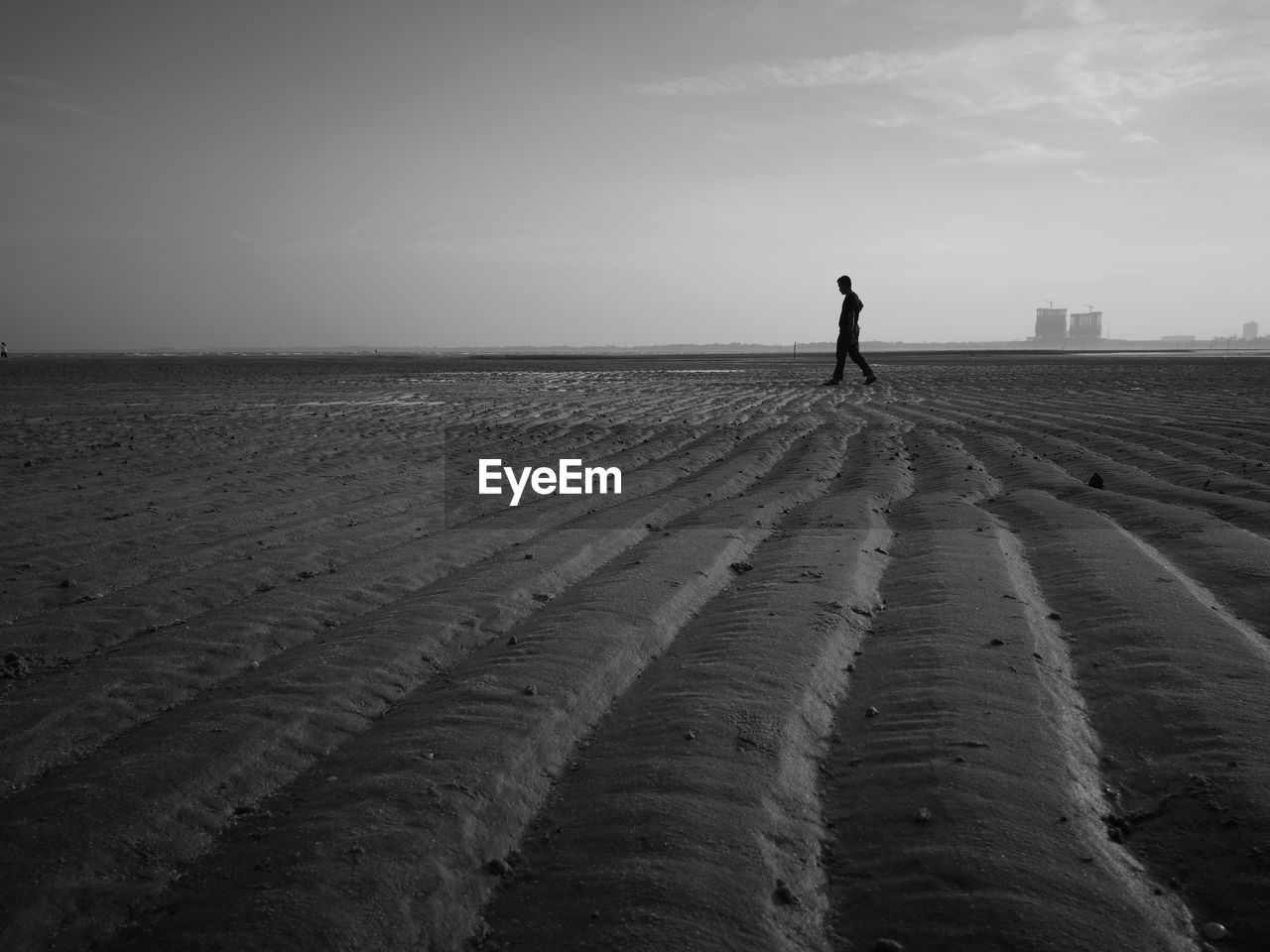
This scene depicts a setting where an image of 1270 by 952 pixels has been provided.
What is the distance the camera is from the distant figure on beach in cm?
1468

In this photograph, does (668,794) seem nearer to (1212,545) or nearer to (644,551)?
(644,551)

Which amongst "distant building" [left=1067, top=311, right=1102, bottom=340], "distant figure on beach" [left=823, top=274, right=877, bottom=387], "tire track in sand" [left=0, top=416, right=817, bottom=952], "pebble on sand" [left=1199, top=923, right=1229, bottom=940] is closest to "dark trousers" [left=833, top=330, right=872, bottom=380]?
"distant figure on beach" [left=823, top=274, right=877, bottom=387]

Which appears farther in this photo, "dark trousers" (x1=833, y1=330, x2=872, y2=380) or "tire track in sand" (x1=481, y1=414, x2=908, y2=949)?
"dark trousers" (x1=833, y1=330, x2=872, y2=380)

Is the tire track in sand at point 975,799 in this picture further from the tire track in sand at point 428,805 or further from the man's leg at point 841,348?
the man's leg at point 841,348

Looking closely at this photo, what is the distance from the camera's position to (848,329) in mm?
14805

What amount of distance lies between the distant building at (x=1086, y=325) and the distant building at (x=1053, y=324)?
7.00 feet

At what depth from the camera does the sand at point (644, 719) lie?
1.48m

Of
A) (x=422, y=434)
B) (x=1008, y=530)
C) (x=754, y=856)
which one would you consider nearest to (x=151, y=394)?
(x=422, y=434)

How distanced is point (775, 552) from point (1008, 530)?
3.81 ft

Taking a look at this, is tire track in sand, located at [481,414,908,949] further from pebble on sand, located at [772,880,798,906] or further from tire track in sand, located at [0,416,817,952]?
tire track in sand, located at [0,416,817,952]

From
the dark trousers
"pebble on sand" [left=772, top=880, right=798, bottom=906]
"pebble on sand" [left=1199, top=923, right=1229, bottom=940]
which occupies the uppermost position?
the dark trousers

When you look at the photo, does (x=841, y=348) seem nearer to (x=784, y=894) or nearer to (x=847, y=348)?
(x=847, y=348)

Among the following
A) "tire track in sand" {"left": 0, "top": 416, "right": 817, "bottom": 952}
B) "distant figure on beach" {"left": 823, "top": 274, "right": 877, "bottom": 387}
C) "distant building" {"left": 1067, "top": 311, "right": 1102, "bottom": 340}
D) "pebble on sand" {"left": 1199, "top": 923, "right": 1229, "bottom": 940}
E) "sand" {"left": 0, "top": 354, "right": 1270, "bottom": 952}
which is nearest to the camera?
"pebble on sand" {"left": 1199, "top": 923, "right": 1229, "bottom": 940}

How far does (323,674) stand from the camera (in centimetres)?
246
